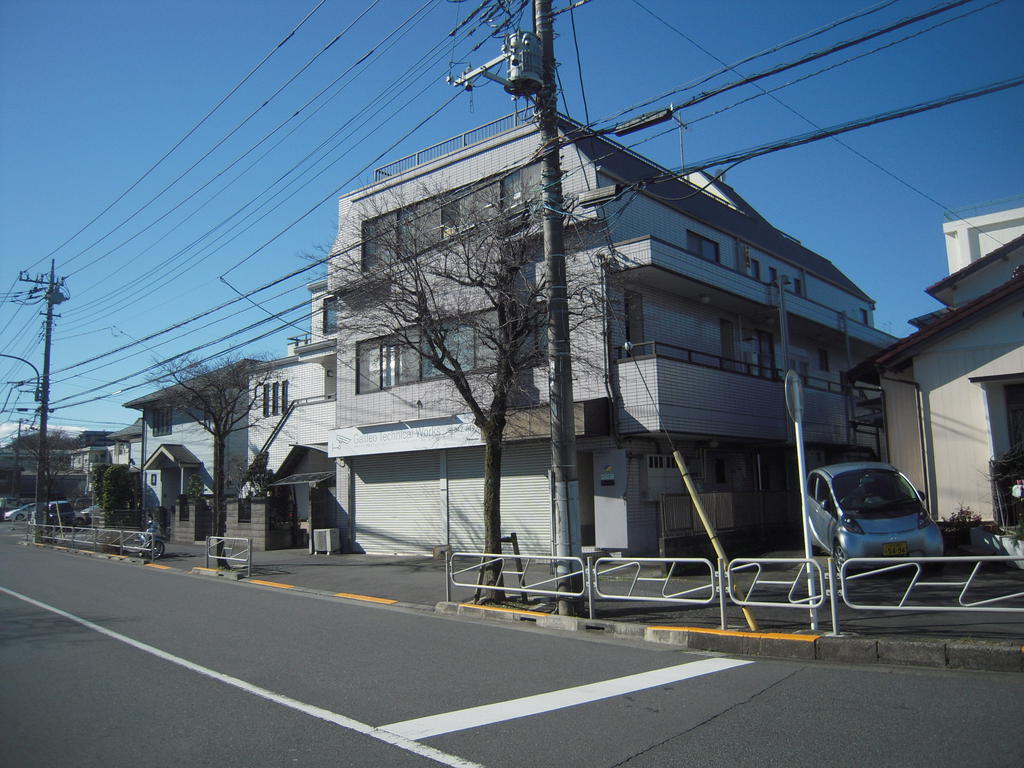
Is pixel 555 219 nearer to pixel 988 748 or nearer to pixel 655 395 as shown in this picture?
pixel 655 395

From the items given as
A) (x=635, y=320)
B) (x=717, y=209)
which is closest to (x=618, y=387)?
(x=635, y=320)

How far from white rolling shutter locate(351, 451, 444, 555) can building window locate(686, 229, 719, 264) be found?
914cm

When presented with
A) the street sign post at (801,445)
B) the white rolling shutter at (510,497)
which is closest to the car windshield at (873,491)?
the street sign post at (801,445)

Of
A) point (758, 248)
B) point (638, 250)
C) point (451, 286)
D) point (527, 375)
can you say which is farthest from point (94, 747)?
point (758, 248)

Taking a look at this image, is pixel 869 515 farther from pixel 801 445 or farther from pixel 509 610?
pixel 509 610

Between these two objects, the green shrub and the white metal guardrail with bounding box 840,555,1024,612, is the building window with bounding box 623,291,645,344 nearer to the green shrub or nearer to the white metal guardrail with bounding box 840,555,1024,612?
the white metal guardrail with bounding box 840,555,1024,612

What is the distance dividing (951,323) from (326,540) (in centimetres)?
A: 1679

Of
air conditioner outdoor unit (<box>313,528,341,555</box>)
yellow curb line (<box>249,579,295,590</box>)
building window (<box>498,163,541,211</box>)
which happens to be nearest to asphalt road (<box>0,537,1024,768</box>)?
yellow curb line (<box>249,579,295,590</box>)

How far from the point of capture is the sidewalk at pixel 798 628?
7027 mm

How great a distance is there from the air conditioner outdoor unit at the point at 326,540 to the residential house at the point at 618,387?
621 mm

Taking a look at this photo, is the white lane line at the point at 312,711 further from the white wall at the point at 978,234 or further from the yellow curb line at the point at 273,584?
the white wall at the point at 978,234

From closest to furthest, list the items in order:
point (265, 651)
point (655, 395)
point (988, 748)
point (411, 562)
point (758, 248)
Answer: point (988, 748) → point (265, 651) → point (655, 395) → point (411, 562) → point (758, 248)

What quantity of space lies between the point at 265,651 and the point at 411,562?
10.1 meters

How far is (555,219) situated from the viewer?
10.9 m
